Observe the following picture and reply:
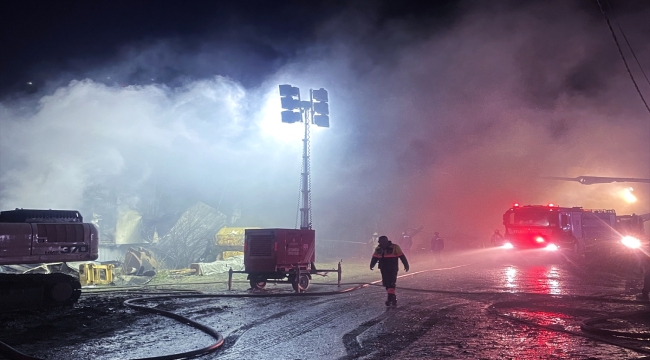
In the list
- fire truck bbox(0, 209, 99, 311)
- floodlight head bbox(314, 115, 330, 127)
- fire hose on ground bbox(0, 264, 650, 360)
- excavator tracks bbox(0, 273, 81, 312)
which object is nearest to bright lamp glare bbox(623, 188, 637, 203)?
floodlight head bbox(314, 115, 330, 127)

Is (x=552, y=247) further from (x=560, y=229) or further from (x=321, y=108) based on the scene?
(x=321, y=108)

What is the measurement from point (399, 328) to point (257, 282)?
7.62 m

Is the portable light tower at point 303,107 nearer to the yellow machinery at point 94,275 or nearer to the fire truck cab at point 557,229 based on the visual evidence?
the yellow machinery at point 94,275

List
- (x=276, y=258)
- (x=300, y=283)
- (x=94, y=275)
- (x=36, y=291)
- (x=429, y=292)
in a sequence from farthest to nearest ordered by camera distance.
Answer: (x=94, y=275), (x=300, y=283), (x=276, y=258), (x=429, y=292), (x=36, y=291)

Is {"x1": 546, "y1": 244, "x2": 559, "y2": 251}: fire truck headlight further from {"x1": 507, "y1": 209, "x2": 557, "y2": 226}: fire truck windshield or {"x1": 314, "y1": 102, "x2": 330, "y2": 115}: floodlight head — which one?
{"x1": 314, "y1": 102, "x2": 330, "y2": 115}: floodlight head

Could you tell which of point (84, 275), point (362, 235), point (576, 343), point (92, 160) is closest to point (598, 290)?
point (576, 343)

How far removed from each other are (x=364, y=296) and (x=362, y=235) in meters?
30.4

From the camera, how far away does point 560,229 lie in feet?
82.2

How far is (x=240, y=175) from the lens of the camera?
40125 millimetres

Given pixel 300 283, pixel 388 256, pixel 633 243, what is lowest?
pixel 300 283

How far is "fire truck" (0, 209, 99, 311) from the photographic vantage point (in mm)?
10336

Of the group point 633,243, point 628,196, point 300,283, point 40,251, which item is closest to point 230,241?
point 300,283

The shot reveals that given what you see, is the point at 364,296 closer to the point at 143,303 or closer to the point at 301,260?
the point at 301,260

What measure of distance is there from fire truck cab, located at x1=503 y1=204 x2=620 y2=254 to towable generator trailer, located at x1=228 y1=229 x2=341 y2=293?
53.1 ft
